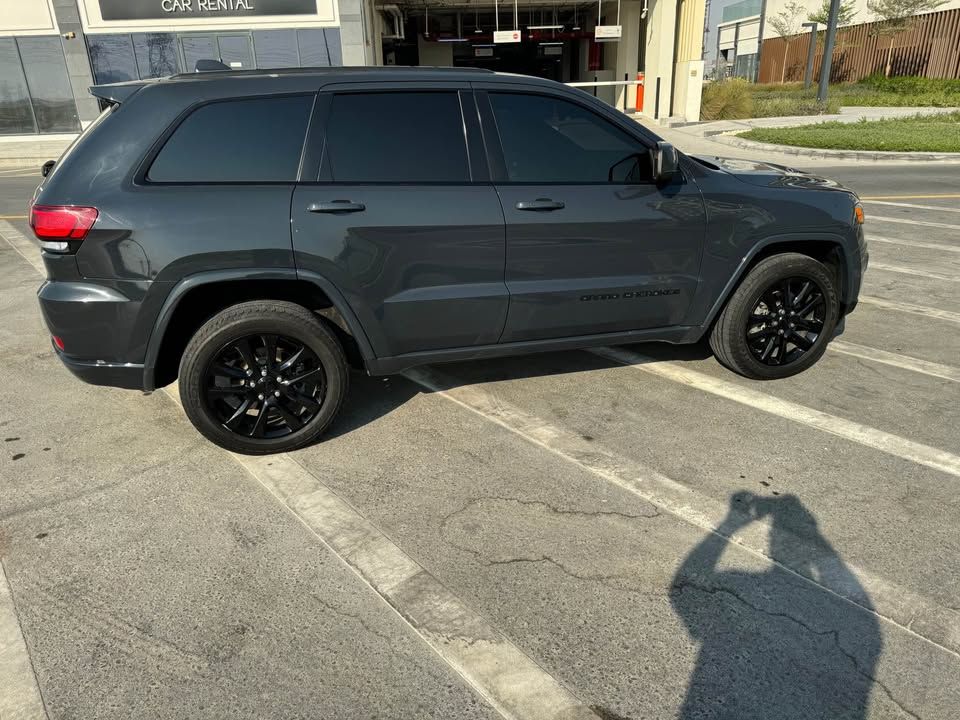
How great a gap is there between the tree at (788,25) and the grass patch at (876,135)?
105 ft

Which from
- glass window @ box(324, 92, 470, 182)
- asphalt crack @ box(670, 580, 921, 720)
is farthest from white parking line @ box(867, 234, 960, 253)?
asphalt crack @ box(670, 580, 921, 720)

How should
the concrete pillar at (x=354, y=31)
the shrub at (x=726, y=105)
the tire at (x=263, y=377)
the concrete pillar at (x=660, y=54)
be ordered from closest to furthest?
the tire at (x=263, y=377) → the concrete pillar at (x=354, y=31) → the concrete pillar at (x=660, y=54) → the shrub at (x=726, y=105)

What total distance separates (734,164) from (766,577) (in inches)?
122

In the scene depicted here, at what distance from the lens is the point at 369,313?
368 cm

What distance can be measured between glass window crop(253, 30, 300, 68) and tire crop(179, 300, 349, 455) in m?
19.7

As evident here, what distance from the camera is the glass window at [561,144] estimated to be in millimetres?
3861

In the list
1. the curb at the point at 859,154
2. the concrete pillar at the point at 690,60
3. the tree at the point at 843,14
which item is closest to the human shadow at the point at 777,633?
the curb at the point at 859,154

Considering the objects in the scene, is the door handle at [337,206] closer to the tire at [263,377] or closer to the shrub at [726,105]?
the tire at [263,377]

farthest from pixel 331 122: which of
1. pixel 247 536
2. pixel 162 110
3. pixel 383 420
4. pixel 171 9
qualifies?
pixel 171 9

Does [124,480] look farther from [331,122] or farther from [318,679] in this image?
[331,122]

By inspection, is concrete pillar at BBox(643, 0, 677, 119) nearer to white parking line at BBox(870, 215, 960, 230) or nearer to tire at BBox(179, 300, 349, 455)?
white parking line at BBox(870, 215, 960, 230)

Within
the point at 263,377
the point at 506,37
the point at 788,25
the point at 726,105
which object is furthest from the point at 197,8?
the point at 788,25

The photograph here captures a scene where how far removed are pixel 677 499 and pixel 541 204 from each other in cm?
167

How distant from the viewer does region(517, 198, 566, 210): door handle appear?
3.77 metres
